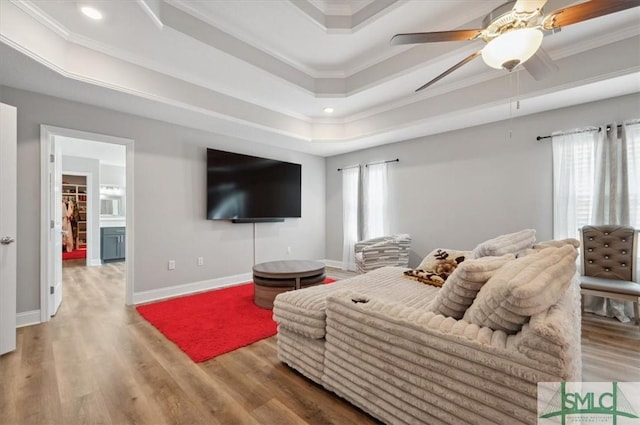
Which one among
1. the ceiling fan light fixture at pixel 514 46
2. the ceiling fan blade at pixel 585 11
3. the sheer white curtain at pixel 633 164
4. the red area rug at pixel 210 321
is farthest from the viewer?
the sheer white curtain at pixel 633 164

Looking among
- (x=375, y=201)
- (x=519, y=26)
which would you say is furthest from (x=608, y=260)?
(x=375, y=201)

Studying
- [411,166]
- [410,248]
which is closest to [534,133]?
[411,166]

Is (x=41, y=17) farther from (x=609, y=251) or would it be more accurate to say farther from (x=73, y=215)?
(x=73, y=215)

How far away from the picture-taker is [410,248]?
14.9 ft

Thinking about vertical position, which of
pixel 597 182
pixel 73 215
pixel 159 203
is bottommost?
pixel 73 215

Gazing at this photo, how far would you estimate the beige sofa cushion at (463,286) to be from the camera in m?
1.26

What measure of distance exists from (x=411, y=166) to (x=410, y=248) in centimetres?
139

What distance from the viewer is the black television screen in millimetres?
4117

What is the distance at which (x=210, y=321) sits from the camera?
110 inches

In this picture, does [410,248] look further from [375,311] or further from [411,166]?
[375,311]

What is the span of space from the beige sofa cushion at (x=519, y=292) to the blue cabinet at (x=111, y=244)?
7.57m

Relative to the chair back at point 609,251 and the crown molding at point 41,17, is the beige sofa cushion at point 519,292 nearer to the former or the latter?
the chair back at point 609,251

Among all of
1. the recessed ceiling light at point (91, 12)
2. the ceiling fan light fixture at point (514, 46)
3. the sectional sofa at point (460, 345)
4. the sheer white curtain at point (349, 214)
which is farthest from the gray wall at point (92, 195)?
the ceiling fan light fixture at point (514, 46)

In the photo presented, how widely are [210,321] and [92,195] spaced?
5.73 metres
